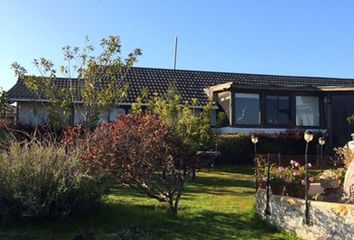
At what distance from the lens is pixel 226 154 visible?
79.0ft

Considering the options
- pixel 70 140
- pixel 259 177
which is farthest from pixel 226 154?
pixel 70 140

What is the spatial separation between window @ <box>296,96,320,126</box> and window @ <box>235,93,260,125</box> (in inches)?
99.2

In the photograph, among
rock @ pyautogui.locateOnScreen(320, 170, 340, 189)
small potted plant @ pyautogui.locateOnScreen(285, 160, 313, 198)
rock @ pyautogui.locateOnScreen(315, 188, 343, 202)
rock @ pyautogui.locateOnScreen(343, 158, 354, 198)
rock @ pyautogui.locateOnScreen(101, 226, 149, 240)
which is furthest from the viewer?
rock @ pyautogui.locateOnScreen(320, 170, 340, 189)

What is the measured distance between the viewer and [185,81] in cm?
3105

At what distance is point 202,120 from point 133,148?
6276 millimetres

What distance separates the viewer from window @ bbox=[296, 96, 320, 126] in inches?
1117

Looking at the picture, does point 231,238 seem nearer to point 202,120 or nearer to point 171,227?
point 171,227

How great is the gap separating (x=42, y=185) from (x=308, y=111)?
21.4 meters

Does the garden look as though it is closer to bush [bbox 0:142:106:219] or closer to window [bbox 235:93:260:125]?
bush [bbox 0:142:106:219]

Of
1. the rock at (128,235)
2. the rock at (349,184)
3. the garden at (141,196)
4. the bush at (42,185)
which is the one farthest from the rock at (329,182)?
the bush at (42,185)

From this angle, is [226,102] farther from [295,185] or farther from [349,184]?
[349,184]

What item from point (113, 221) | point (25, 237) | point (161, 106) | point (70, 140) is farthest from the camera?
point (161, 106)

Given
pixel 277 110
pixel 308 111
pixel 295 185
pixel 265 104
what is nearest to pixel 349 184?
pixel 295 185

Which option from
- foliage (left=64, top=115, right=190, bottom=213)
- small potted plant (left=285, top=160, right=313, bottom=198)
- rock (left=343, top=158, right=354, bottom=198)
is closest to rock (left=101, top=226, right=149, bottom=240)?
foliage (left=64, top=115, right=190, bottom=213)
